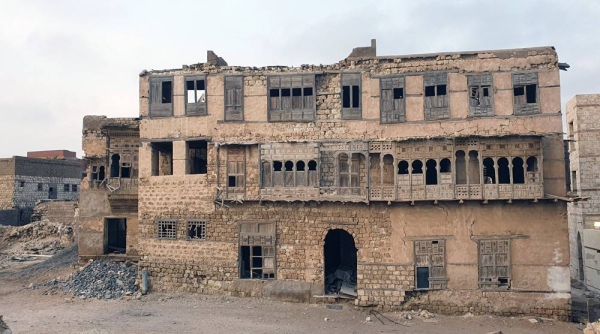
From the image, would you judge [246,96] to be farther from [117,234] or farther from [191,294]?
[117,234]

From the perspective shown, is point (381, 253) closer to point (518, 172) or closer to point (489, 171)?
point (489, 171)

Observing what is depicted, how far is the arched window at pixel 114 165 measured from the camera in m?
22.9

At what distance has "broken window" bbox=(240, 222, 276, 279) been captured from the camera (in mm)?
19109

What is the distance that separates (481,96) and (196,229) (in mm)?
13969

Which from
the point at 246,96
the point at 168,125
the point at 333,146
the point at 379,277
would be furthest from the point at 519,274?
the point at 168,125

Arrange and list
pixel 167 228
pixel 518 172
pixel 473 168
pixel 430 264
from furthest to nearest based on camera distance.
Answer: pixel 167 228 < pixel 518 172 < pixel 473 168 < pixel 430 264

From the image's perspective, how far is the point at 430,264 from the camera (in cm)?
1786

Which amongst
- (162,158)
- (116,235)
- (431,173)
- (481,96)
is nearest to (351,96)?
(431,173)

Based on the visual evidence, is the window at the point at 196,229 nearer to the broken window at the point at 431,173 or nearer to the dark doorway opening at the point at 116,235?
the dark doorway opening at the point at 116,235

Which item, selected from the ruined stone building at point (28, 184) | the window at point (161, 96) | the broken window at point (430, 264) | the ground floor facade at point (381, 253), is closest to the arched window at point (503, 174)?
the ground floor facade at point (381, 253)

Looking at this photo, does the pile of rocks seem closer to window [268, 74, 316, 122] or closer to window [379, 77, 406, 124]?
window [268, 74, 316, 122]

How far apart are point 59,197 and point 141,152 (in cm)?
2686

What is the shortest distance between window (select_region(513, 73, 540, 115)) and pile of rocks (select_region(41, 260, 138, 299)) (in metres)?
19.0

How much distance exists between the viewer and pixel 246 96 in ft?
64.3
